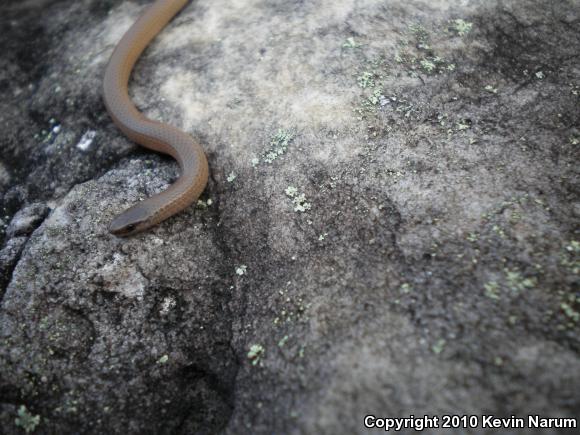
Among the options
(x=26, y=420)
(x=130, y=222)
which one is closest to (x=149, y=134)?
(x=130, y=222)

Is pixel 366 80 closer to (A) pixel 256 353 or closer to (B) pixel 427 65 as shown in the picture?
(B) pixel 427 65

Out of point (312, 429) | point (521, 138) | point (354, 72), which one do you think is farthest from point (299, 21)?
point (312, 429)

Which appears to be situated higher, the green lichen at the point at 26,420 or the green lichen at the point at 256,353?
the green lichen at the point at 26,420

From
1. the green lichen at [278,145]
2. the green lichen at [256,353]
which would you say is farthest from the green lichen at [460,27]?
the green lichen at [256,353]

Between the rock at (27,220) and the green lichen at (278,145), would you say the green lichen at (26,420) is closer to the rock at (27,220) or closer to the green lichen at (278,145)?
the rock at (27,220)

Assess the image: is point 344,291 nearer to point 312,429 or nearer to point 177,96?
point 312,429

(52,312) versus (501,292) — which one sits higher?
(52,312)
